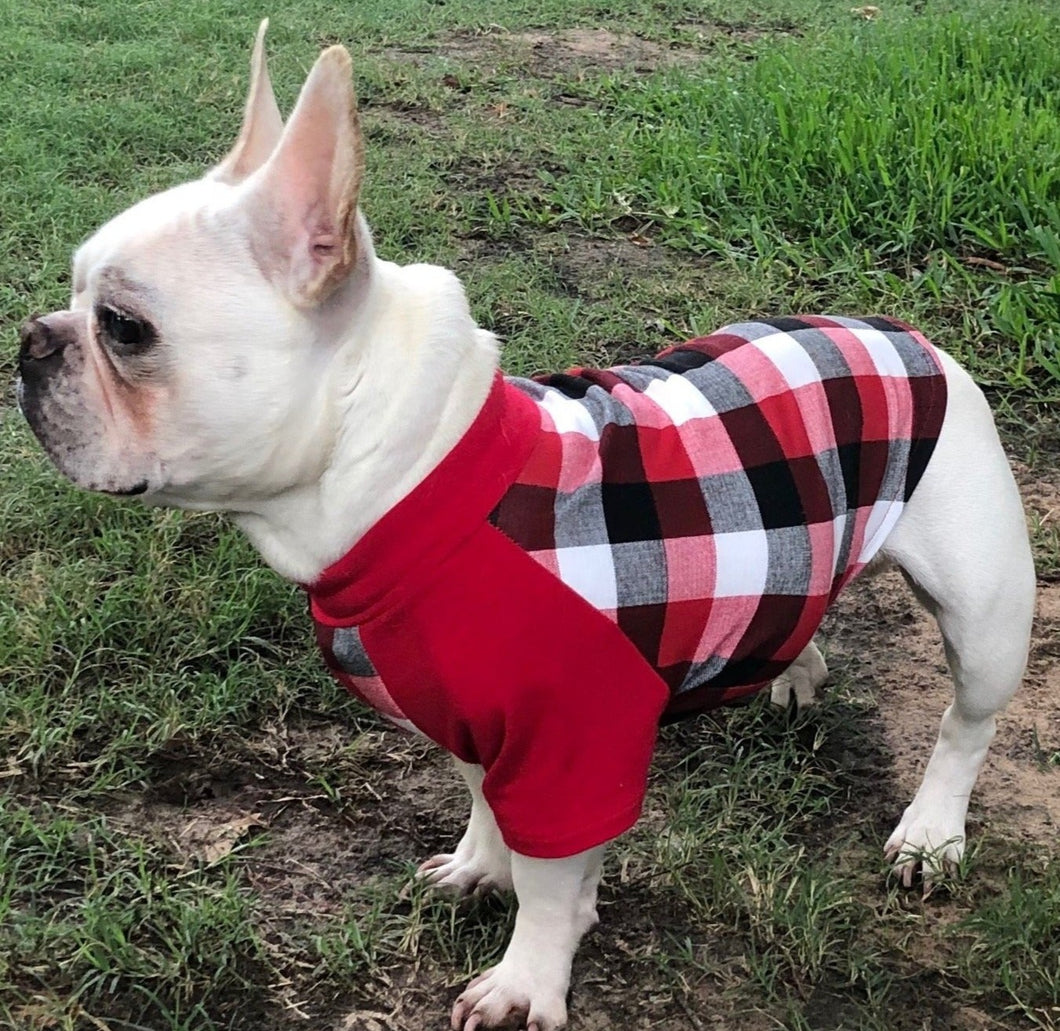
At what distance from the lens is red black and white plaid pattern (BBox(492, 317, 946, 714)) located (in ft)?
6.17

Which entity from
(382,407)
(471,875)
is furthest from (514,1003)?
(382,407)

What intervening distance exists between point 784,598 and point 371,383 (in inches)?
30.3

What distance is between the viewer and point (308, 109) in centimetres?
163

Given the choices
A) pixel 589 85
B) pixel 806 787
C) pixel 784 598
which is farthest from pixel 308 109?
pixel 589 85

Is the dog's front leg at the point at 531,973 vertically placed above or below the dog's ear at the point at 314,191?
below

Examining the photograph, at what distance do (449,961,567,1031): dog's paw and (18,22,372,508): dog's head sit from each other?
3.09 feet

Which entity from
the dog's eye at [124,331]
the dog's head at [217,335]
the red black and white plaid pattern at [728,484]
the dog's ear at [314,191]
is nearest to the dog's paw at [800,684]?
the red black and white plaid pattern at [728,484]

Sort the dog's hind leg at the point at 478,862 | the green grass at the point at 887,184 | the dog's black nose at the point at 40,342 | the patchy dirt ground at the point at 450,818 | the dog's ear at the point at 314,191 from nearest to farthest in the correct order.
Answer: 1. the dog's ear at the point at 314,191
2. the dog's black nose at the point at 40,342
3. the patchy dirt ground at the point at 450,818
4. the dog's hind leg at the point at 478,862
5. the green grass at the point at 887,184

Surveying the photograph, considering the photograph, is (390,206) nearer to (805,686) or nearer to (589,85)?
(589,85)

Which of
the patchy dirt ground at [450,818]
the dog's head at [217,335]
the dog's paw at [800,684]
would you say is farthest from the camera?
the dog's paw at [800,684]

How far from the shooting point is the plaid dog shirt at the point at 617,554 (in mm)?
1771

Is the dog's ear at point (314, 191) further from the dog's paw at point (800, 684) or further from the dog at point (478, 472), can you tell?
the dog's paw at point (800, 684)

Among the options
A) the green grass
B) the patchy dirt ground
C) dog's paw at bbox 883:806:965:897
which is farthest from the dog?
the green grass

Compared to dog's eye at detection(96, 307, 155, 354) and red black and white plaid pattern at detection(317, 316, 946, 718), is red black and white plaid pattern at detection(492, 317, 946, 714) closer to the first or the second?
red black and white plaid pattern at detection(317, 316, 946, 718)
